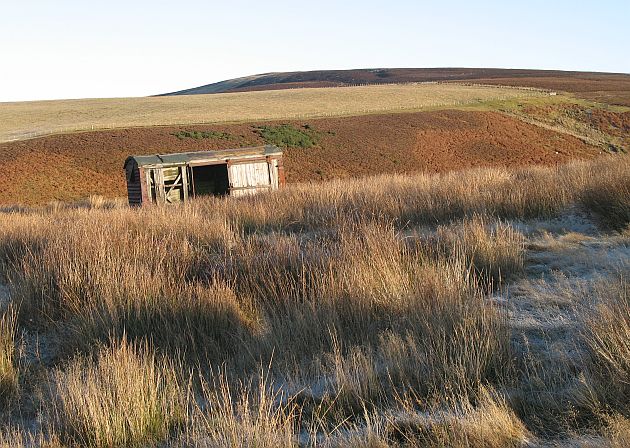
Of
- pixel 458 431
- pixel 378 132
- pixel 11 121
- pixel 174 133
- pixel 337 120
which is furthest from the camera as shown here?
pixel 11 121

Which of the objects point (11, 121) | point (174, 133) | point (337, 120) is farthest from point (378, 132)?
point (11, 121)

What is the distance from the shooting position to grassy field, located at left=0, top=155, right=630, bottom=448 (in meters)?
3.03

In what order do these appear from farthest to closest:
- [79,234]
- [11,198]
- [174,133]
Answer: [174,133]
[11,198]
[79,234]

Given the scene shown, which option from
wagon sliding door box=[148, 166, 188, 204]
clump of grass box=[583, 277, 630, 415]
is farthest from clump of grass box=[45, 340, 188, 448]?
A: wagon sliding door box=[148, 166, 188, 204]

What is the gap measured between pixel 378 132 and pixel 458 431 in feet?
140

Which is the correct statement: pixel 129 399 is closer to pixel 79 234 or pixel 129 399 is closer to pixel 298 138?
pixel 79 234

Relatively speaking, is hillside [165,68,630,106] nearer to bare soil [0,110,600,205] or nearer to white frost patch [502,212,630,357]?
bare soil [0,110,600,205]

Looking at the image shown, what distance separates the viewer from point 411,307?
4.38 metres

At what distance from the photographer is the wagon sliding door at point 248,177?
20766mm

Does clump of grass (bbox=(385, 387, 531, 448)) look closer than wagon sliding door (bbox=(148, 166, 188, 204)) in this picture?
Yes

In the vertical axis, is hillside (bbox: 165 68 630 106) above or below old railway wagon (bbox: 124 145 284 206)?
above

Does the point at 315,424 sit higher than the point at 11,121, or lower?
lower

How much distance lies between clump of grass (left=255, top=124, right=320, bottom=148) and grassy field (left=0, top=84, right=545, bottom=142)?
6.70 metres

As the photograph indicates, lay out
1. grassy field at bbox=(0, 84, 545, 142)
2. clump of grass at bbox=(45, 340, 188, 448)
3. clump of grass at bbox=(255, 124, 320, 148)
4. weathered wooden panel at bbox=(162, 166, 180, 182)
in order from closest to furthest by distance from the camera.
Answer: clump of grass at bbox=(45, 340, 188, 448)
weathered wooden panel at bbox=(162, 166, 180, 182)
clump of grass at bbox=(255, 124, 320, 148)
grassy field at bbox=(0, 84, 545, 142)
